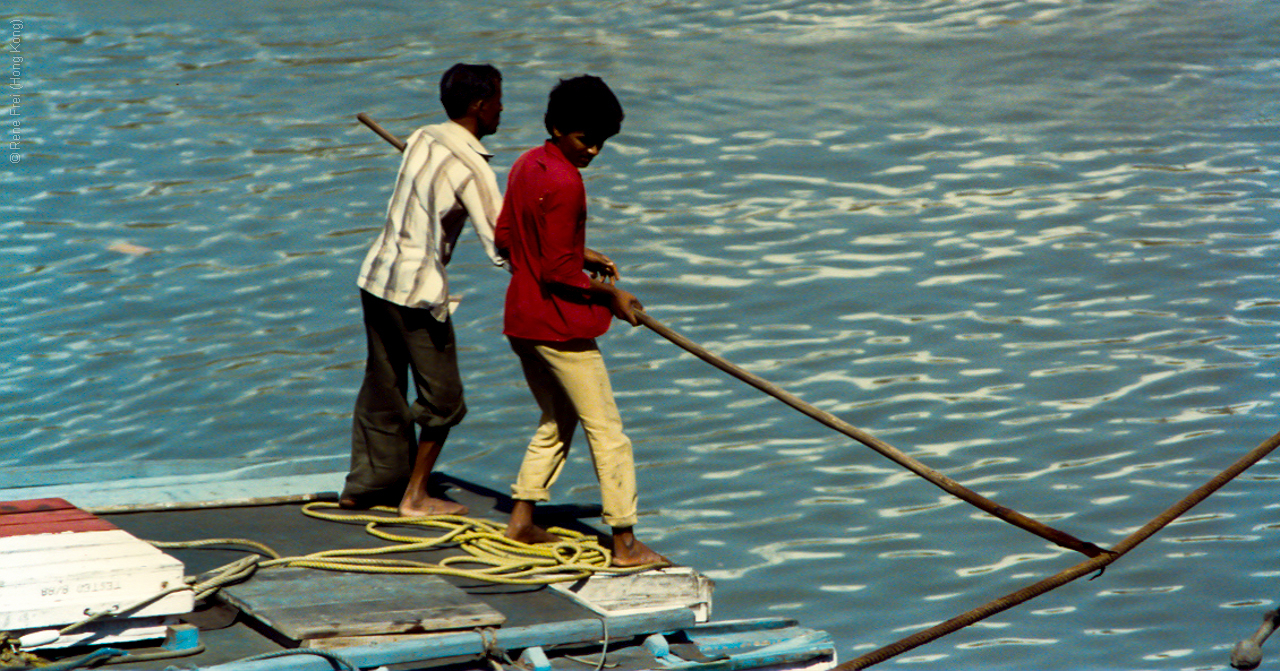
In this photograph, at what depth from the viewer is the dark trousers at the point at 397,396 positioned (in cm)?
573

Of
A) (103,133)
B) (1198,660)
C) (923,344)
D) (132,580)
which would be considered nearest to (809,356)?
(923,344)

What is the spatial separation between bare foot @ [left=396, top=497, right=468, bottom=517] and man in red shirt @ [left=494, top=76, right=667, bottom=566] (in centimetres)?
75

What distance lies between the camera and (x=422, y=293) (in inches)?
220

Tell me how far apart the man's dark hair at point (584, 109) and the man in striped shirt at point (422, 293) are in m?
0.58

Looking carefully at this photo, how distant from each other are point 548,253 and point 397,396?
1192mm

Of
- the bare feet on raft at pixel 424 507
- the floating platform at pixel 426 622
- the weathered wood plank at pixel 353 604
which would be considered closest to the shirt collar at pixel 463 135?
the bare feet on raft at pixel 424 507

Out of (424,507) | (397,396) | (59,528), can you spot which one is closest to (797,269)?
(397,396)

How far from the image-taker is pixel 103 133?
14.7 metres

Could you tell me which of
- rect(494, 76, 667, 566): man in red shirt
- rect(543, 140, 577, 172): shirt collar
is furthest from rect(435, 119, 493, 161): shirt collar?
rect(543, 140, 577, 172): shirt collar

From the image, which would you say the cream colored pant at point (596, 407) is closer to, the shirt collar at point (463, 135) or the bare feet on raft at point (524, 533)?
the bare feet on raft at point (524, 533)

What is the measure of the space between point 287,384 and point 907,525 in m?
4.30

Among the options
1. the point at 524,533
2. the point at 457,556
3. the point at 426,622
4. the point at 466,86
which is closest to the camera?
the point at 426,622

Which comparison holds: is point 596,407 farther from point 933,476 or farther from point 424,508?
point 933,476

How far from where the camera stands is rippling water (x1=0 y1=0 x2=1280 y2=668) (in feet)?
26.1
